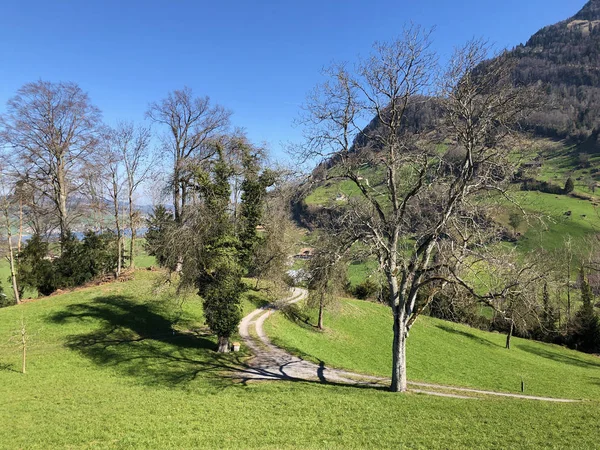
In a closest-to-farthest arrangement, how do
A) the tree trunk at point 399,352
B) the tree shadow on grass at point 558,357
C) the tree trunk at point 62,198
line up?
the tree trunk at point 399,352 < the tree trunk at point 62,198 < the tree shadow on grass at point 558,357

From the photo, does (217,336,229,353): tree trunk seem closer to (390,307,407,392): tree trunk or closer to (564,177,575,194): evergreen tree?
(390,307,407,392): tree trunk

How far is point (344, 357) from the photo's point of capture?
23250 mm

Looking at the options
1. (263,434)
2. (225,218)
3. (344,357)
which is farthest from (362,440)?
(344,357)

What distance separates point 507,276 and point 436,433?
19.2 ft

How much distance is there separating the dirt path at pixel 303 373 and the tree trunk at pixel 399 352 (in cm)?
140

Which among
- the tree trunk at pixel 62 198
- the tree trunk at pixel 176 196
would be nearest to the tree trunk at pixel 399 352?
the tree trunk at pixel 176 196

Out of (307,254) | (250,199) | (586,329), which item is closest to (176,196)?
(250,199)

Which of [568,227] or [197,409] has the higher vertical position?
[568,227]

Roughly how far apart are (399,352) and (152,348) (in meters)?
13.4

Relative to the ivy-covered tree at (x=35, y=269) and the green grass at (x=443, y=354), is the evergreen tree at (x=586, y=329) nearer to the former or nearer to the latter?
the green grass at (x=443, y=354)

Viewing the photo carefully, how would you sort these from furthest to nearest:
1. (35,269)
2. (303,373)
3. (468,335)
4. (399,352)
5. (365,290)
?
(365,290), (468,335), (35,269), (303,373), (399,352)

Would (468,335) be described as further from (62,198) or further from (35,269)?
(35,269)

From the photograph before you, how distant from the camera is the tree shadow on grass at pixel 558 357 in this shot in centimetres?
3328

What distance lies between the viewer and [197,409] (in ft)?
36.9
